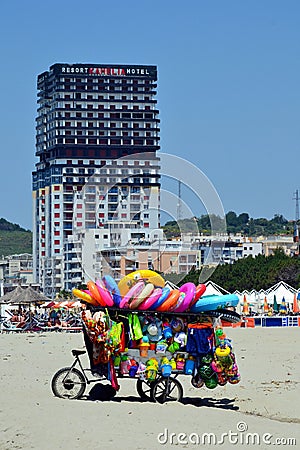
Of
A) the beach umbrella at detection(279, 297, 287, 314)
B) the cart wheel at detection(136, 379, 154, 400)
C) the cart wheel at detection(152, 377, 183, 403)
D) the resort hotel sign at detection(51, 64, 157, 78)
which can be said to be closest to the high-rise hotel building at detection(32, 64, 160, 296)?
the resort hotel sign at detection(51, 64, 157, 78)

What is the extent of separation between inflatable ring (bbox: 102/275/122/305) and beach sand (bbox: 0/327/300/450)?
145cm

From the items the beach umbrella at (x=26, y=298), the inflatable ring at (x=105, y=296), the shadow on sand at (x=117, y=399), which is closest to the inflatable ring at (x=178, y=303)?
the inflatable ring at (x=105, y=296)

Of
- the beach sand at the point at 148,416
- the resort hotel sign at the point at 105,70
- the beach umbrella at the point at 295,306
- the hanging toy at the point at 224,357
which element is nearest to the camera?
the beach sand at the point at 148,416

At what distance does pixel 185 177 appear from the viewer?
15.3 meters

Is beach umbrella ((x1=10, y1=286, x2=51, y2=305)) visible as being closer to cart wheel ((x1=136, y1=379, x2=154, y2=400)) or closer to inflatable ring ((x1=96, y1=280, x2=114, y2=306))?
cart wheel ((x1=136, y1=379, x2=154, y2=400))

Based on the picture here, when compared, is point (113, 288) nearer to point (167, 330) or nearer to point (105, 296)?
point (105, 296)

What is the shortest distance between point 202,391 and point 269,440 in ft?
14.4

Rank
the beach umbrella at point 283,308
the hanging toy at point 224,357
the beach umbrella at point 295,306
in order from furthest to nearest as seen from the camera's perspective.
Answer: the beach umbrella at point 283,308, the beach umbrella at point 295,306, the hanging toy at point 224,357

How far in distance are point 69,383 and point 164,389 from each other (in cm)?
137

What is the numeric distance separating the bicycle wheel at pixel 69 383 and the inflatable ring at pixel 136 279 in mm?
1322

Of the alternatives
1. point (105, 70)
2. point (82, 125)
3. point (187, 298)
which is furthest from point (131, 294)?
point (105, 70)

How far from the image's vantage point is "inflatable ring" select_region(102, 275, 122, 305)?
1319cm

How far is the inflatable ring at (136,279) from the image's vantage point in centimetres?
1332

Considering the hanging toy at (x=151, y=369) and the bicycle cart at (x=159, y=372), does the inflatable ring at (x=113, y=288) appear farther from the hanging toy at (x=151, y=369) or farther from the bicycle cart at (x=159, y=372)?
the hanging toy at (x=151, y=369)
